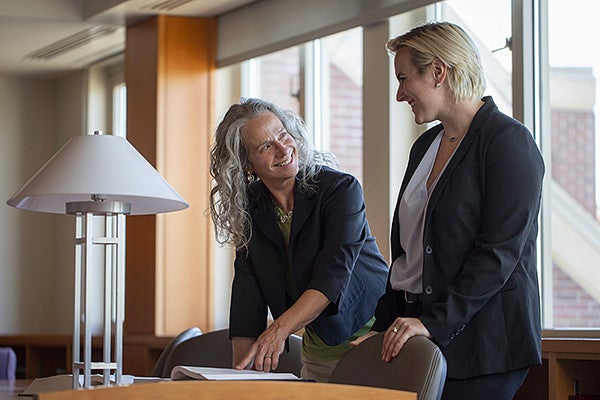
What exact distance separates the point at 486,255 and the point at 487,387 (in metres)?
0.30

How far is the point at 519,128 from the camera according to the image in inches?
96.0

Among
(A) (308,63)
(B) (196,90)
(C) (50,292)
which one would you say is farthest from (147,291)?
(C) (50,292)

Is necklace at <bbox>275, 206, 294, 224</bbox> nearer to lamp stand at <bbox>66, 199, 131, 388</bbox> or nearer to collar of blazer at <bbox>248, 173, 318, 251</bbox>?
collar of blazer at <bbox>248, 173, 318, 251</bbox>

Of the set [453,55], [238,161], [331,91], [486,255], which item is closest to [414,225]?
[486,255]

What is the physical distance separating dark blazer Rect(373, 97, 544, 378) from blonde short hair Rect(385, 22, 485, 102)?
90mm

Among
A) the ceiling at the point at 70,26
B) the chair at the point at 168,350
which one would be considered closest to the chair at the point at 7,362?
the chair at the point at 168,350

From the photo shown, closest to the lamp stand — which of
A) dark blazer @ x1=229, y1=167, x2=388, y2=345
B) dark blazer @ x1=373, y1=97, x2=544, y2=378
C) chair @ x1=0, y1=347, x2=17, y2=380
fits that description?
dark blazer @ x1=229, y1=167, x2=388, y2=345

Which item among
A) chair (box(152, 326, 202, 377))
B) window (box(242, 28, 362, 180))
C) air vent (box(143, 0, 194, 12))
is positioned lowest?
chair (box(152, 326, 202, 377))

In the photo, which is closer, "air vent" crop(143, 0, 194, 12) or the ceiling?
"air vent" crop(143, 0, 194, 12)

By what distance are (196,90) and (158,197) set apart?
3087mm

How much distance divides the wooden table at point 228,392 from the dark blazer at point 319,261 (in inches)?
48.3

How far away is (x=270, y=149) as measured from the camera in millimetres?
3012

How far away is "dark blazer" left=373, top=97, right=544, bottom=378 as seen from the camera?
2.35m

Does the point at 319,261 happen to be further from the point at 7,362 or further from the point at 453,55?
the point at 7,362
